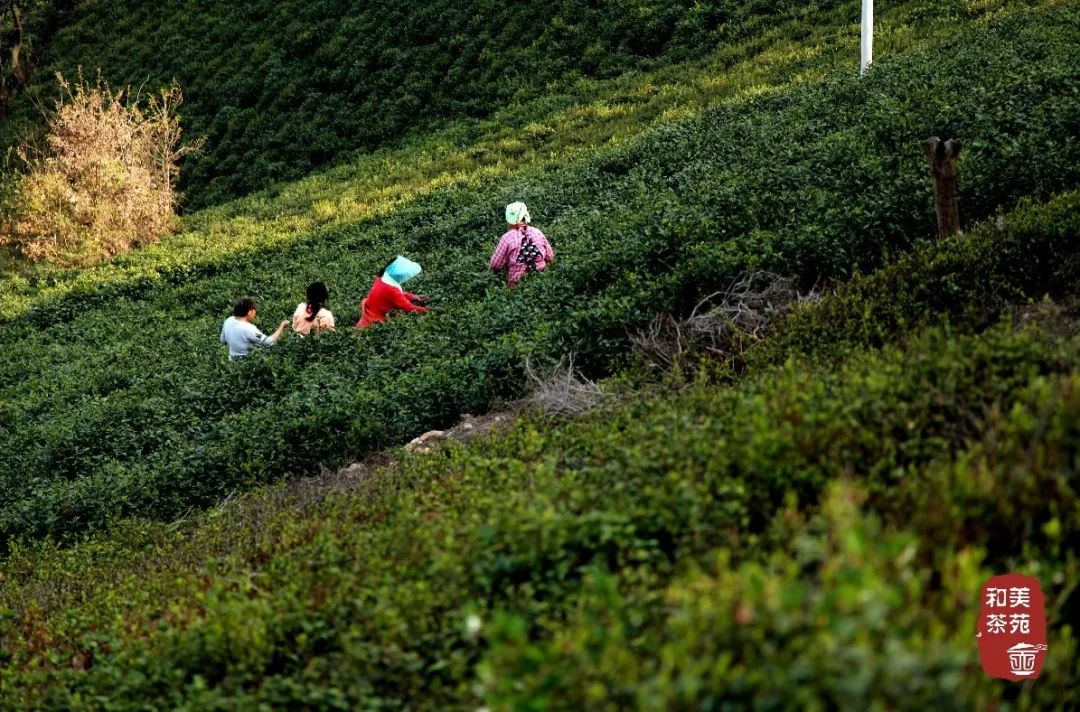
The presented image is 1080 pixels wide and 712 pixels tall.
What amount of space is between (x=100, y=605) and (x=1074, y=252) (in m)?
8.04

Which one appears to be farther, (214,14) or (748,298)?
(214,14)

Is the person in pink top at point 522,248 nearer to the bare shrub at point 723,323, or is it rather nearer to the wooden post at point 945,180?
the bare shrub at point 723,323

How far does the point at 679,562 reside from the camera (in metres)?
4.81

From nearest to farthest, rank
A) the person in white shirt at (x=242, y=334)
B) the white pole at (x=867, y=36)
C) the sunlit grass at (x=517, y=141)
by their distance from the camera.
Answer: the person in white shirt at (x=242, y=334), the white pole at (x=867, y=36), the sunlit grass at (x=517, y=141)

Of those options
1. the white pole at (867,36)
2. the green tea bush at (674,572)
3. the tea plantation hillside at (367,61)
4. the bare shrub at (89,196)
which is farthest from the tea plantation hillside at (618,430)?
the tea plantation hillside at (367,61)

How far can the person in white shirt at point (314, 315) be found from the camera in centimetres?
1431

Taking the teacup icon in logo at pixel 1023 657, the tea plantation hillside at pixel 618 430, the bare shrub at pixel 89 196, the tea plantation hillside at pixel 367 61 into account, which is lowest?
the teacup icon in logo at pixel 1023 657

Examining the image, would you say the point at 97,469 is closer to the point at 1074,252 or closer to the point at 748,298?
the point at 748,298

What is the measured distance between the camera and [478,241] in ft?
61.4

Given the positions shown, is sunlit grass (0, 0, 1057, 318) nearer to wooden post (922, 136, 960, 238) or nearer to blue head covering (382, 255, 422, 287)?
blue head covering (382, 255, 422, 287)

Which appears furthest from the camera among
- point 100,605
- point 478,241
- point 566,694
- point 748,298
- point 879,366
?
point 478,241

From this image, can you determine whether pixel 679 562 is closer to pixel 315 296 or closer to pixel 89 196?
pixel 315 296

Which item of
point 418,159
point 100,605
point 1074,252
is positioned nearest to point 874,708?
point 100,605

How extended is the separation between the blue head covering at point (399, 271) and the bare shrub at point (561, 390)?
3932 millimetres
